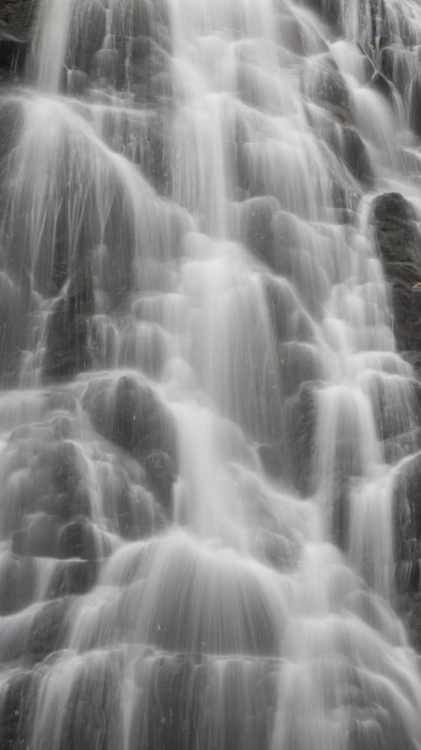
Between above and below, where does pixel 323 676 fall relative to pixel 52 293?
below

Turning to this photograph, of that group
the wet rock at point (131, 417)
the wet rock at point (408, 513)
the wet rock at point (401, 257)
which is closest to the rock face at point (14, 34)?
the wet rock at point (401, 257)

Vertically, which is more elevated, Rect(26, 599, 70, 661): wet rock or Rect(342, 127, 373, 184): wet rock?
Rect(342, 127, 373, 184): wet rock

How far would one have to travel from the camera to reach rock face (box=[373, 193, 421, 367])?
9.69 meters

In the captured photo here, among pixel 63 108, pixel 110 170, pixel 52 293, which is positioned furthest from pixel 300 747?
pixel 63 108

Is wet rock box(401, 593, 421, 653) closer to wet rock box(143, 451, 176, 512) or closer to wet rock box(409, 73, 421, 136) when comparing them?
wet rock box(143, 451, 176, 512)

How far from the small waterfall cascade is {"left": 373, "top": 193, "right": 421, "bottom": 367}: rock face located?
8.6 inches

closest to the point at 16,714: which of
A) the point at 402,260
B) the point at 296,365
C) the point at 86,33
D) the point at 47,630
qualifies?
the point at 47,630

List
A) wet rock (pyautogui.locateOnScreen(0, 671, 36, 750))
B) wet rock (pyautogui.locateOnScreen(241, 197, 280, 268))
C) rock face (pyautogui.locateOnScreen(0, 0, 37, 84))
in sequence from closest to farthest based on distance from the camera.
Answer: wet rock (pyautogui.locateOnScreen(0, 671, 36, 750)) → wet rock (pyautogui.locateOnScreen(241, 197, 280, 268)) → rock face (pyautogui.locateOnScreen(0, 0, 37, 84))

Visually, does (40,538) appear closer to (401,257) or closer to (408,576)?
(408,576)

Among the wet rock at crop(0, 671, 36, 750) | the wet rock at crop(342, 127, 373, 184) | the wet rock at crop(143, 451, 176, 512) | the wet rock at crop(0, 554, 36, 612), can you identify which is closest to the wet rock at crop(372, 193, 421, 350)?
the wet rock at crop(342, 127, 373, 184)

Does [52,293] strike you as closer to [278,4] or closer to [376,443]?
[376,443]

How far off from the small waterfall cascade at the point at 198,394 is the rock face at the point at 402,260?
219mm

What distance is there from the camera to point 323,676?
19.2 ft

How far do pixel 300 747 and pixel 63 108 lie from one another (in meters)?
8.94
